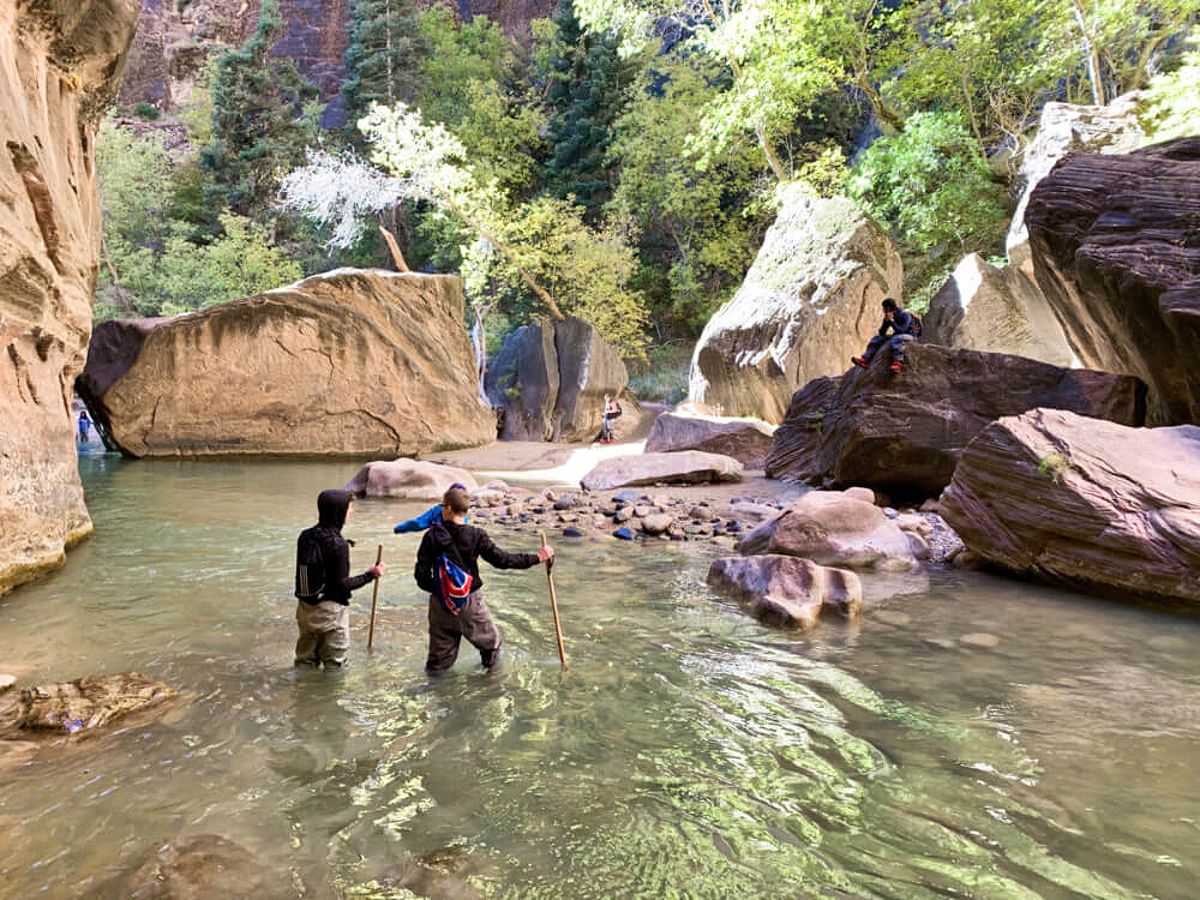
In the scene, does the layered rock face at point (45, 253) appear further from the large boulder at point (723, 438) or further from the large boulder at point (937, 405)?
the large boulder at point (723, 438)

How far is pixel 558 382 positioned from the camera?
71.6 ft

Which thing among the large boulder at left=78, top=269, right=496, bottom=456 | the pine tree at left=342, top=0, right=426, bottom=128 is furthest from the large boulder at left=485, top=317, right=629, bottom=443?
the pine tree at left=342, top=0, right=426, bottom=128

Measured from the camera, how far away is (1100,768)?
3203 mm

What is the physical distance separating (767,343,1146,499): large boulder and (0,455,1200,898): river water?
11.9ft

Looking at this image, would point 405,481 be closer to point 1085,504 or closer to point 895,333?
point 895,333

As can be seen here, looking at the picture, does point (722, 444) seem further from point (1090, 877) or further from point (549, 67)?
point (549, 67)

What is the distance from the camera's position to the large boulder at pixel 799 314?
1625 centimetres

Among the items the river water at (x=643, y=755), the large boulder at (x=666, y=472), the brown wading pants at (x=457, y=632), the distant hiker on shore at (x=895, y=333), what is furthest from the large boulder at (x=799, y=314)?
the brown wading pants at (x=457, y=632)

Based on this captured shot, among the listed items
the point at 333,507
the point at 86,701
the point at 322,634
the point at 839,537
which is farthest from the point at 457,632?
the point at 839,537

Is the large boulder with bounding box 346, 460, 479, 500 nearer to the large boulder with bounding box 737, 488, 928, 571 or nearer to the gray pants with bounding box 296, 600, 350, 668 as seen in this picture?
the large boulder with bounding box 737, 488, 928, 571

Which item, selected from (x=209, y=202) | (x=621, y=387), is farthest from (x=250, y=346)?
(x=209, y=202)

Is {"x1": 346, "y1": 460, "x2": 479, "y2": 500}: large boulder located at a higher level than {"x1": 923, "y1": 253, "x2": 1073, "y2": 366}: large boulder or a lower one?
lower

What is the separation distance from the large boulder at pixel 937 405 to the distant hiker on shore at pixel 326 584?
23.8ft

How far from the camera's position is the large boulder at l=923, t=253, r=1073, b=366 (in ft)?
50.5
